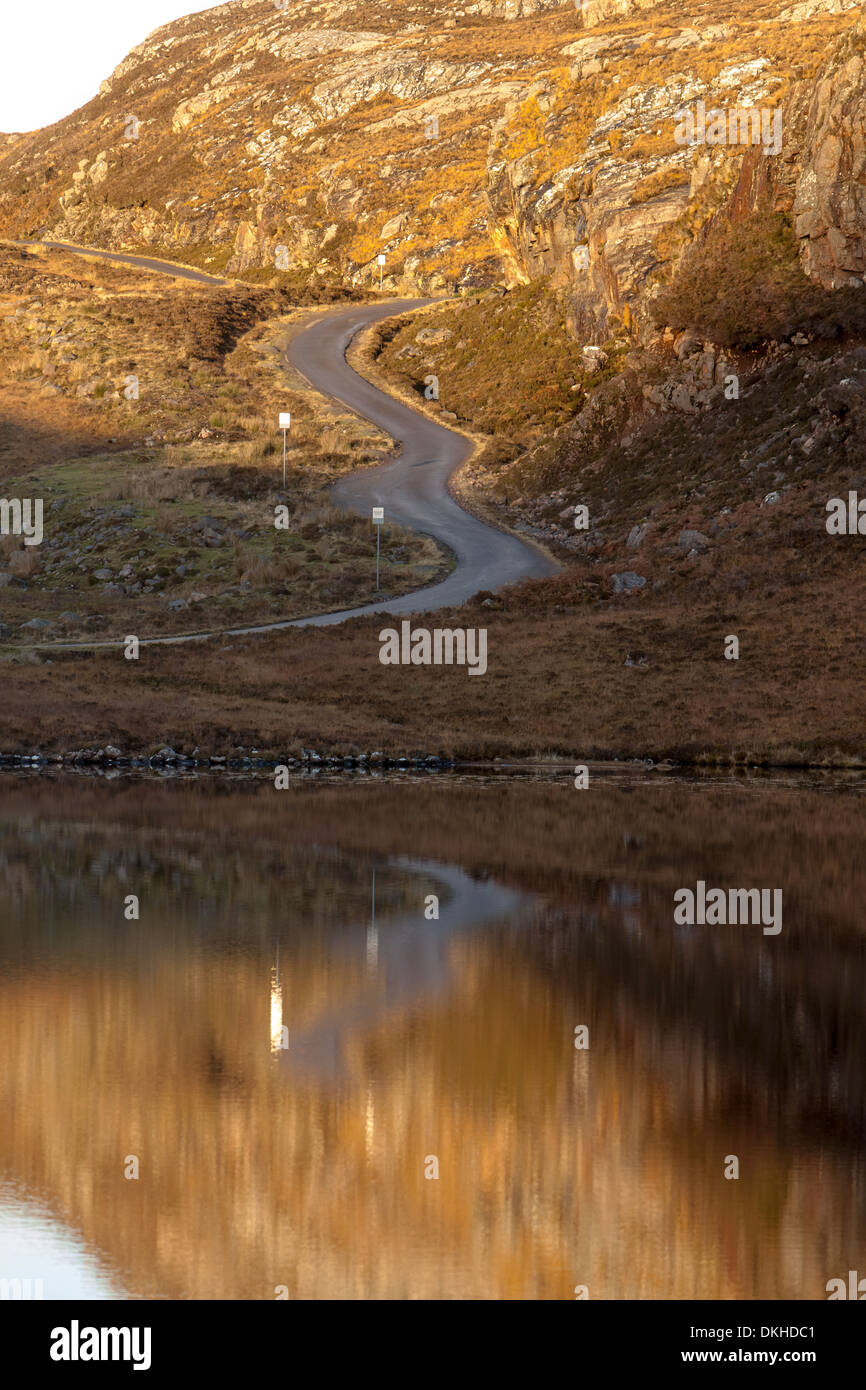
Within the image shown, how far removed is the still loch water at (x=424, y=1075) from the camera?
28.3 feet

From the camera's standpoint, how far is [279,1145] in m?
10.1

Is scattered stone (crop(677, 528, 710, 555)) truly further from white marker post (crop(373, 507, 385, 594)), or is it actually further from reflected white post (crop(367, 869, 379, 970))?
reflected white post (crop(367, 869, 379, 970))

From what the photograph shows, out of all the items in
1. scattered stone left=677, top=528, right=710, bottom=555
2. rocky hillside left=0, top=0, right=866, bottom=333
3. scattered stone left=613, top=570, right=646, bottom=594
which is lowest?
scattered stone left=613, top=570, right=646, bottom=594

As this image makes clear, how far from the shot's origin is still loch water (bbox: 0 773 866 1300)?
28.3ft

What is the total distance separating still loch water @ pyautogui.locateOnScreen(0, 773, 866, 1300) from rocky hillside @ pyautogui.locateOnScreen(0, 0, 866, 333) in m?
47.5

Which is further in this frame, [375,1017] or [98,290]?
[98,290]

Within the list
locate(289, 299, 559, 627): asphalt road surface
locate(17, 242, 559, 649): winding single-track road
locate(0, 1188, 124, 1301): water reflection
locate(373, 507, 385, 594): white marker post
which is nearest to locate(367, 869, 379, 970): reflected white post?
locate(0, 1188, 124, 1301): water reflection

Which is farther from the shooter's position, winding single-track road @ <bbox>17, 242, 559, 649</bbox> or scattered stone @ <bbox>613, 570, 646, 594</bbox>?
winding single-track road @ <bbox>17, 242, 559, 649</bbox>

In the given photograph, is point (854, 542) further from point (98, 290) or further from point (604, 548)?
point (98, 290)

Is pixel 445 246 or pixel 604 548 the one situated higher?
pixel 445 246

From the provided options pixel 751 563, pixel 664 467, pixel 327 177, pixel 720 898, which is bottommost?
pixel 720 898
